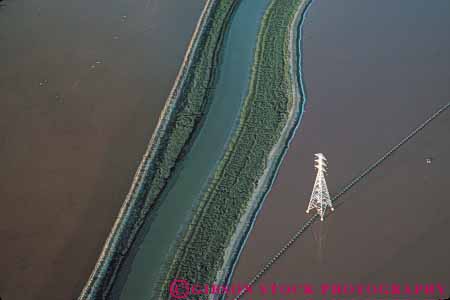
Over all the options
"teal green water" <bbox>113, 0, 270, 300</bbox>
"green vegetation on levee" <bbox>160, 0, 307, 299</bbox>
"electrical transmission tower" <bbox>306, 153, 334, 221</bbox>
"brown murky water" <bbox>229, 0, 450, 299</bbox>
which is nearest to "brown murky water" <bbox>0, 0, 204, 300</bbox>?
"teal green water" <bbox>113, 0, 270, 300</bbox>

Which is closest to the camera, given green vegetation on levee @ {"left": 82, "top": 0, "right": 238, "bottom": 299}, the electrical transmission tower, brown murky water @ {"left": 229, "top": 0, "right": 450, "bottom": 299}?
→ brown murky water @ {"left": 229, "top": 0, "right": 450, "bottom": 299}

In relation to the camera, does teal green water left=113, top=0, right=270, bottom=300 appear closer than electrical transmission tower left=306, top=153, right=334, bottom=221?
Yes

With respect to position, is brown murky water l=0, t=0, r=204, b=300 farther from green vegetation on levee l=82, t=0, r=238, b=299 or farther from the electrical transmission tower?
the electrical transmission tower

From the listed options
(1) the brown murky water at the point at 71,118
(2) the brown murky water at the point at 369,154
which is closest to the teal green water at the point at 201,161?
(1) the brown murky water at the point at 71,118

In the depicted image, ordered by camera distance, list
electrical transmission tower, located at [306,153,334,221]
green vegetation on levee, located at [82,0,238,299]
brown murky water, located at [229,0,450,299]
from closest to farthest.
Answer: brown murky water, located at [229,0,450,299] → green vegetation on levee, located at [82,0,238,299] → electrical transmission tower, located at [306,153,334,221]

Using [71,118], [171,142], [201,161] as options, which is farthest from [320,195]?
[71,118]
